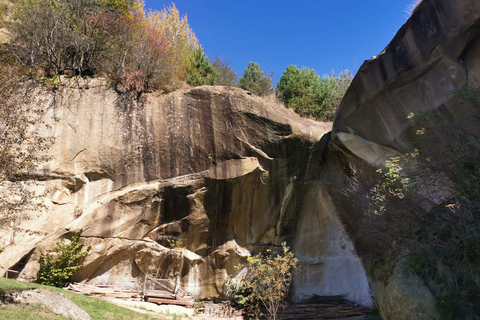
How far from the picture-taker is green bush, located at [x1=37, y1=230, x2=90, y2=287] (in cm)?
1316

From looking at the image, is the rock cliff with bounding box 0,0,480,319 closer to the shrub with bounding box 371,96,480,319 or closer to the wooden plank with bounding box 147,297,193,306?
the wooden plank with bounding box 147,297,193,306

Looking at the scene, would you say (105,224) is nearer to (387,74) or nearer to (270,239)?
(270,239)

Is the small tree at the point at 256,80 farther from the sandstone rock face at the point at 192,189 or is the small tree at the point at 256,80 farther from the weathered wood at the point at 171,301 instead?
the weathered wood at the point at 171,301

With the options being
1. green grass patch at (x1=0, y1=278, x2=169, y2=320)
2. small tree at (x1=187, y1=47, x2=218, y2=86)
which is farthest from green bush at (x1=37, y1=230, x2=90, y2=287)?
small tree at (x1=187, y1=47, x2=218, y2=86)

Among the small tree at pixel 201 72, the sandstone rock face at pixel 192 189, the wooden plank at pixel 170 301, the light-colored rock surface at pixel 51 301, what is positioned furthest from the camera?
the small tree at pixel 201 72

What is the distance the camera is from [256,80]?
2673 cm

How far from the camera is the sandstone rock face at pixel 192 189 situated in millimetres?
14711

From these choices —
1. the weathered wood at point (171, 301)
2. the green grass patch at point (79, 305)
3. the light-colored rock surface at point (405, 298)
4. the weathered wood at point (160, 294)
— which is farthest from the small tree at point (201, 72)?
the light-colored rock surface at point (405, 298)

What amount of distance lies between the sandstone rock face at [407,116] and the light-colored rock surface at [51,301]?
742cm

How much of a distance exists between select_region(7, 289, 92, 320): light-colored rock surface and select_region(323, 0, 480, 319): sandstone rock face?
7.42 meters

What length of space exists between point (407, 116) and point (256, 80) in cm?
1512

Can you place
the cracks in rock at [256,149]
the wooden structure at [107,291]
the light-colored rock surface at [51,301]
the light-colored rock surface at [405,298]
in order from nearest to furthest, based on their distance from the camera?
the light-colored rock surface at [405,298] < the light-colored rock surface at [51,301] < the wooden structure at [107,291] < the cracks in rock at [256,149]

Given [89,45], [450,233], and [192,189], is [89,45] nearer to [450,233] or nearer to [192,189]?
[192,189]

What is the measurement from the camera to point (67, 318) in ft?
28.2
